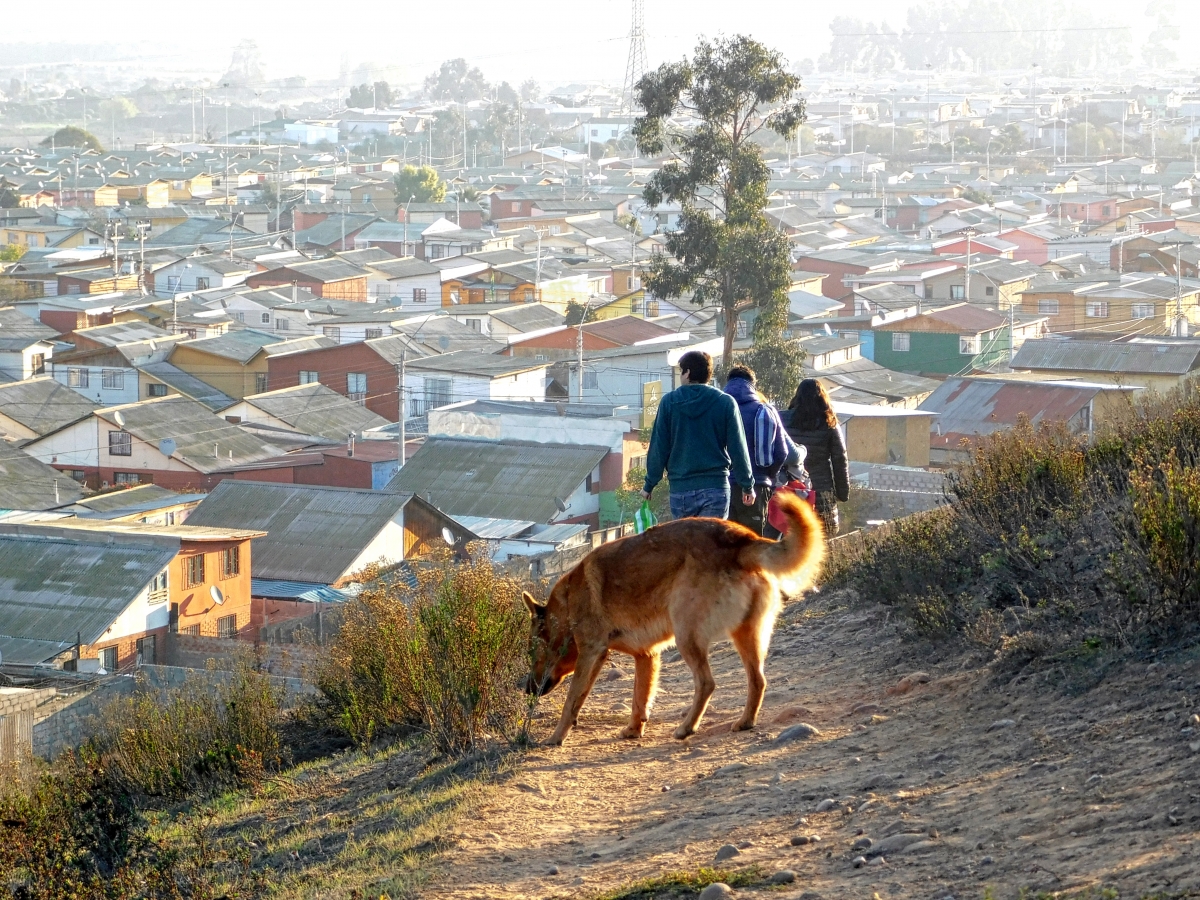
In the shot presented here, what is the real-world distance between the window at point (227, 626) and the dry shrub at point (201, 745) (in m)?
11.9

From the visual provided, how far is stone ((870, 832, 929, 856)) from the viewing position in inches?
134

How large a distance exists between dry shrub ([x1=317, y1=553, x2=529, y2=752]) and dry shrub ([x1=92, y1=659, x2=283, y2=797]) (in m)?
0.31

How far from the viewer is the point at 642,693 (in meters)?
4.87

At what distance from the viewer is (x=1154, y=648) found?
14.1 ft

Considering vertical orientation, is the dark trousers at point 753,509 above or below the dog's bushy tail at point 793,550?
below

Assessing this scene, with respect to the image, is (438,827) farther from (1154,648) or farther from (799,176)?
(799,176)

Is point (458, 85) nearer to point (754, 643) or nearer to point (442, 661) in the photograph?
point (442, 661)

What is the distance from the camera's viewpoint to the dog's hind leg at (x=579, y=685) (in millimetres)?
4863

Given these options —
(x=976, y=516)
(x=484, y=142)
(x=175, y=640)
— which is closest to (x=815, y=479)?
(x=976, y=516)

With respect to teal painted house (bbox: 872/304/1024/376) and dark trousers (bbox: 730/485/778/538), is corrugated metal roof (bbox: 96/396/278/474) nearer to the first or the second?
teal painted house (bbox: 872/304/1024/376)

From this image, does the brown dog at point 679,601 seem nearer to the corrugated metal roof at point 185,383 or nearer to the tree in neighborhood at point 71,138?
the corrugated metal roof at point 185,383

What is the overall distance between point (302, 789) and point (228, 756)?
0.68 meters

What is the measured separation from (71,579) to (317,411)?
13106 mm

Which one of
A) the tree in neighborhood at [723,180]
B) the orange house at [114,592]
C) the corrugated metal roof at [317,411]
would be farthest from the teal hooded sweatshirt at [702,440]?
the corrugated metal roof at [317,411]
